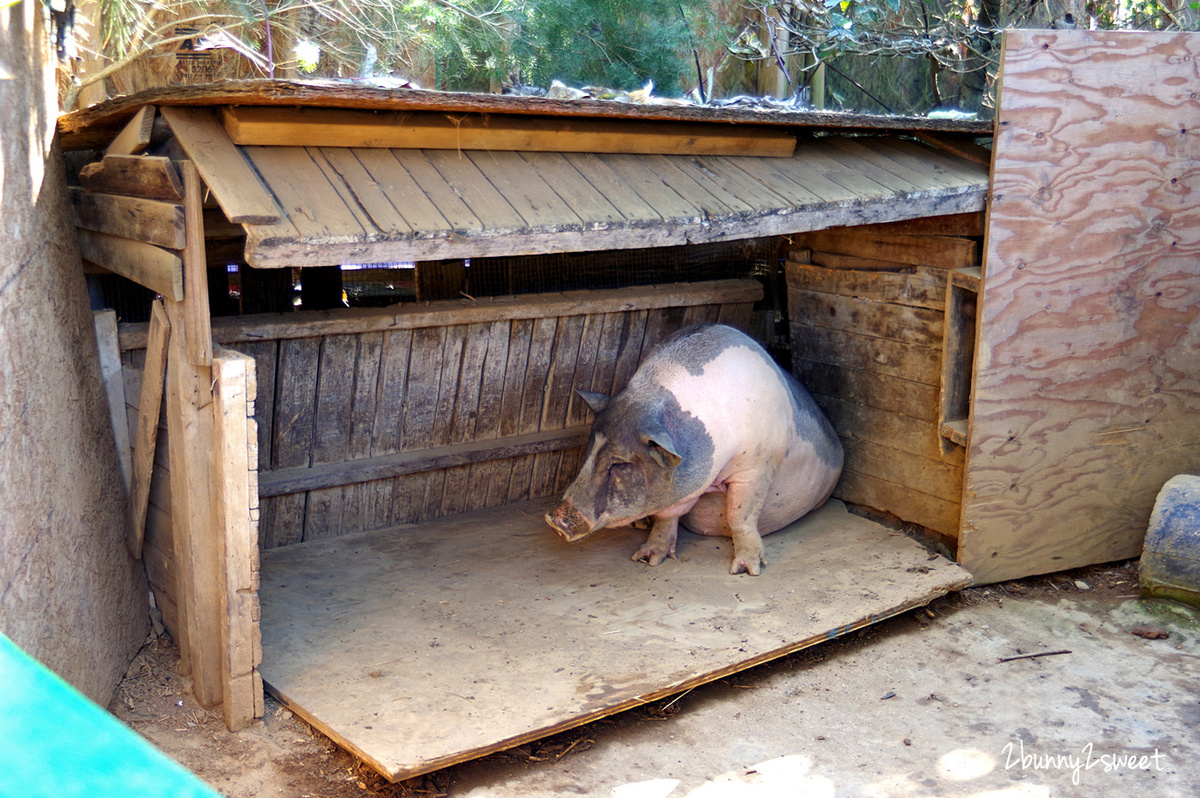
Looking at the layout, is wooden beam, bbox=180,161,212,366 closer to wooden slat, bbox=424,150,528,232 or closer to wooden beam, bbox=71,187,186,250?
wooden beam, bbox=71,187,186,250

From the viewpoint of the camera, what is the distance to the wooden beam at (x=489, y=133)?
10.1ft

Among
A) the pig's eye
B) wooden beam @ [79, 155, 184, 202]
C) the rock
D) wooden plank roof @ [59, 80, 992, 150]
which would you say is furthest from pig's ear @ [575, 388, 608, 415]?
the rock

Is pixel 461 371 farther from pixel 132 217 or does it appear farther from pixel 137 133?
pixel 137 133

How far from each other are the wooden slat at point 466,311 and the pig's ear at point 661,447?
107 cm

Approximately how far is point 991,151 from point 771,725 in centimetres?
268

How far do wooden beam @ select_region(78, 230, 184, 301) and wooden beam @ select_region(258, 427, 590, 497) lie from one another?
1253 mm

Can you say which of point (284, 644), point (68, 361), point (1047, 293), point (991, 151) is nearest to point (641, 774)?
point (284, 644)

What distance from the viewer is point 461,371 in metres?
4.85

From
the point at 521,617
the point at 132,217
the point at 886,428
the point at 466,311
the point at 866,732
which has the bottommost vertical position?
the point at 866,732

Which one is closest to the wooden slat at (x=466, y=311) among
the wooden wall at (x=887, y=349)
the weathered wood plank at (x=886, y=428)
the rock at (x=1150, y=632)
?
the wooden wall at (x=887, y=349)

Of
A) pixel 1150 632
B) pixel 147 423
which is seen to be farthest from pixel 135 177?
pixel 1150 632

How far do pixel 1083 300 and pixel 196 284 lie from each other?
3.69 metres

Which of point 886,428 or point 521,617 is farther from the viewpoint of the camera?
point 886,428

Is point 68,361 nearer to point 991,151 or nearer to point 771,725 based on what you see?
point 771,725
